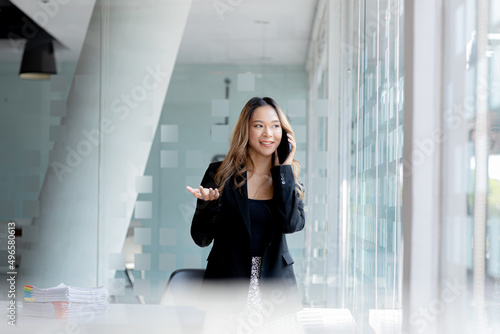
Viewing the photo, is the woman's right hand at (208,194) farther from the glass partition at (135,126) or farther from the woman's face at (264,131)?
the glass partition at (135,126)

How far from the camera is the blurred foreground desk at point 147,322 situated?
10.5 feet

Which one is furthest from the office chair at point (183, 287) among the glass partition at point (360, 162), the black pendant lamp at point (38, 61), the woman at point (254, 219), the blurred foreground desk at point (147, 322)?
the black pendant lamp at point (38, 61)

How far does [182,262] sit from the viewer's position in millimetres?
3539

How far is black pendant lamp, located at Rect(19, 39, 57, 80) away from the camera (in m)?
3.71

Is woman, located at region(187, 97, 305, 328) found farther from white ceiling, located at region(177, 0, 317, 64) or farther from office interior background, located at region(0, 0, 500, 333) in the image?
white ceiling, located at region(177, 0, 317, 64)

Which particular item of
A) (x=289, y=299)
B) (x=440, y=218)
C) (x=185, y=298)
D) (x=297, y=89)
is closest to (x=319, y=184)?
(x=297, y=89)

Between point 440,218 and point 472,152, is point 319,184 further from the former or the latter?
point 472,152

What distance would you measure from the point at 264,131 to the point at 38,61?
218cm

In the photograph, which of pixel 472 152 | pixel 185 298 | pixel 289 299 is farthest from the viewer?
pixel 185 298

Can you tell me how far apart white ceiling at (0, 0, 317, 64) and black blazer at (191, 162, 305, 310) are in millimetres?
1503

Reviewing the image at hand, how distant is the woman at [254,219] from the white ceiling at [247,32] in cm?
129

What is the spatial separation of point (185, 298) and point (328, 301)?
3.15 ft

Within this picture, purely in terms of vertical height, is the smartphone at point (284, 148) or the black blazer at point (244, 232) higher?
the smartphone at point (284, 148)

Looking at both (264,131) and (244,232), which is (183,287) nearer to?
(244,232)
